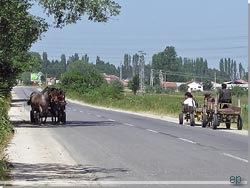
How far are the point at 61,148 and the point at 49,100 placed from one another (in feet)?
46.7

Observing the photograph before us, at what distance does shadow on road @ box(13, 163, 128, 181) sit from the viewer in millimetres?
12031

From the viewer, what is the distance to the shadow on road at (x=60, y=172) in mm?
12031

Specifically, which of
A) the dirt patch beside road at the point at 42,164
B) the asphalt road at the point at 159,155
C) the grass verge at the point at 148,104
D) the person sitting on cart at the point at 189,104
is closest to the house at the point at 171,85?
the grass verge at the point at 148,104

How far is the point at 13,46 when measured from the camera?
26875mm

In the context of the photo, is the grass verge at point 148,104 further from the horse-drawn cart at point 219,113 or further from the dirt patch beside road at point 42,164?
the dirt patch beside road at point 42,164

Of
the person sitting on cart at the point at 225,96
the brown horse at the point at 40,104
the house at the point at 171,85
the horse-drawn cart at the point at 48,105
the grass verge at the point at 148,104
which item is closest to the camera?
the person sitting on cart at the point at 225,96

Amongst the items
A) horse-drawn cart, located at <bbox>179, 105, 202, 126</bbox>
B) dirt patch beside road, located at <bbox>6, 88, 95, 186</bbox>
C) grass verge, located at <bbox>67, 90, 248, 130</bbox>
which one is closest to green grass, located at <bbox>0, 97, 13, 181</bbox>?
dirt patch beside road, located at <bbox>6, 88, 95, 186</bbox>

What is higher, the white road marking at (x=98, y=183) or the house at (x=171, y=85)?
the house at (x=171, y=85)

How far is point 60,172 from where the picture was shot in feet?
42.2

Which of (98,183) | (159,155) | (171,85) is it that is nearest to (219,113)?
(159,155)

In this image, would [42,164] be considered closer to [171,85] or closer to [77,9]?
[77,9]

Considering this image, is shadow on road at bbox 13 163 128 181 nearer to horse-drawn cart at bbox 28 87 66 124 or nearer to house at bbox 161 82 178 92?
→ horse-drawn cart at bbox 28 87 66 124

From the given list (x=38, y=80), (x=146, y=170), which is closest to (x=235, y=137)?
(x=146, y=170)

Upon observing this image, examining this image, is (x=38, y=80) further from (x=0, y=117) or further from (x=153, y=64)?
(x=0, y=117)
